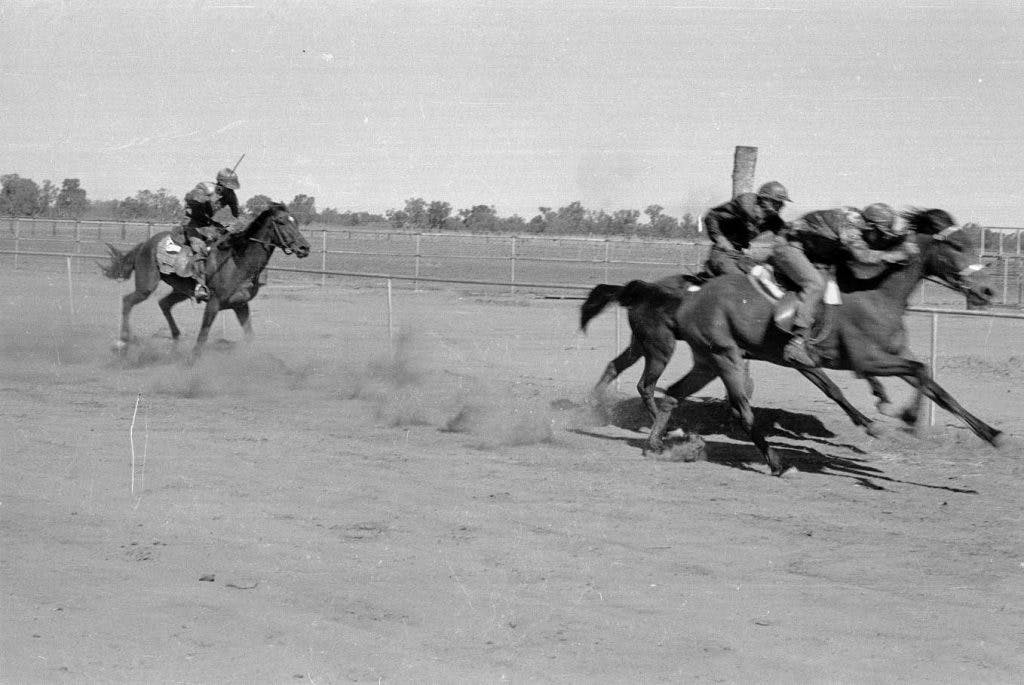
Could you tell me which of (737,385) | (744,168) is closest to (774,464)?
(737,385)

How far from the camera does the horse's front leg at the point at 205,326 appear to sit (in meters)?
14.9

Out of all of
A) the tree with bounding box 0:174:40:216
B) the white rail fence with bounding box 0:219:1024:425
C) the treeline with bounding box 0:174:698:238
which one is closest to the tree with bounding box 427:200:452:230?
the treeline with bounding box 0:174:698:238

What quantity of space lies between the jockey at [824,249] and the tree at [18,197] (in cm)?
4216

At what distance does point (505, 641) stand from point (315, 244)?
157ft

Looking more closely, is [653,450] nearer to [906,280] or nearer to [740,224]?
[740,224]

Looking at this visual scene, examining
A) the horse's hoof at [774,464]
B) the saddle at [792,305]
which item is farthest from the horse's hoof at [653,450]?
the saddle at [792,305]

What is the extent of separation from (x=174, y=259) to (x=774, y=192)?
8713mm

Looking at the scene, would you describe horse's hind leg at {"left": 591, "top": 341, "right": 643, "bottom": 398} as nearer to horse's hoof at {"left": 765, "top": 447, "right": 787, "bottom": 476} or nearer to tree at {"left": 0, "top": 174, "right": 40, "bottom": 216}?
horse's hoof at {"left": 765, "top": 447, "right": 787, "bottom": 476}

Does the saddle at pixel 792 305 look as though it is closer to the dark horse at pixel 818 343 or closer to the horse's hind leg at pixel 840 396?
the dark horse at pixel 818 343

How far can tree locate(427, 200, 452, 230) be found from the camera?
244 feet

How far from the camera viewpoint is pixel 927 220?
9.99 m

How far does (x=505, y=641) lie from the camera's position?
546 centimetres

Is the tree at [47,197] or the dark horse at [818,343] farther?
the tree at [47,197]

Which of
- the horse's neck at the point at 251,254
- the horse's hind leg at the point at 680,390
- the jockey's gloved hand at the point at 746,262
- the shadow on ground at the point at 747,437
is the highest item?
the jockey's gloved hand at the point at 746,262
